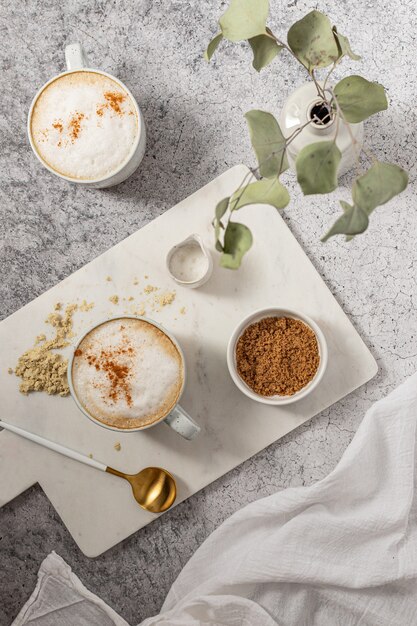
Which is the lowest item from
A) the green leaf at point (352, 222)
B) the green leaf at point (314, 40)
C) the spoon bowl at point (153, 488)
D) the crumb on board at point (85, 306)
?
the spoon bowl at point (153, 488)

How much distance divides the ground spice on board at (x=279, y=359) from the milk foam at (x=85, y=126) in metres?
0.38

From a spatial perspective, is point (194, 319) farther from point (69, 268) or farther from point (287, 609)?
point (287, 609)

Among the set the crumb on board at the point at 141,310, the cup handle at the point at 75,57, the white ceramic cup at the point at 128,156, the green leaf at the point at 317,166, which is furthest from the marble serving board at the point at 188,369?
the green leaf at the point at 317,166

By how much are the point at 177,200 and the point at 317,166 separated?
1.58 ft

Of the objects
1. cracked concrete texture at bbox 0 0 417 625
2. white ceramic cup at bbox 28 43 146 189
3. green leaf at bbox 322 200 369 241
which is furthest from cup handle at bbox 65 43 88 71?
green leaf at bbox 322 200 369 241

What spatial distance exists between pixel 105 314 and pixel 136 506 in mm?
352

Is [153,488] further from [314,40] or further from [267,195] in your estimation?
[314,40]

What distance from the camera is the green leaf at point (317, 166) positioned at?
2.67 feet

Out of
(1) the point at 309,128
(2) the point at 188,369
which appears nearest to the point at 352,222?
(1) the point at 309,128

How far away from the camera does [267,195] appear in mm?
855

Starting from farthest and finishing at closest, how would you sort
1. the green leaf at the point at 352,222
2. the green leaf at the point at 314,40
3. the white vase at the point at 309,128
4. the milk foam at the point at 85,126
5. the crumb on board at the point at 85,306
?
the crumb on board at the point at 85,306
the milk foam at the point at 85,126
the white vase at the point at 309,128
the green leaf at the point at 314,40
the green leaf at the point at 352,222

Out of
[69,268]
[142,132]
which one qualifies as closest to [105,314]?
[69,268]

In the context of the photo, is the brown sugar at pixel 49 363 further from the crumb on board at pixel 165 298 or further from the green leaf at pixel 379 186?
the green leaf at pixel 379 186

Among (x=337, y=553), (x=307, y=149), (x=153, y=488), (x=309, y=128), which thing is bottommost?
(x=337, y=553)
